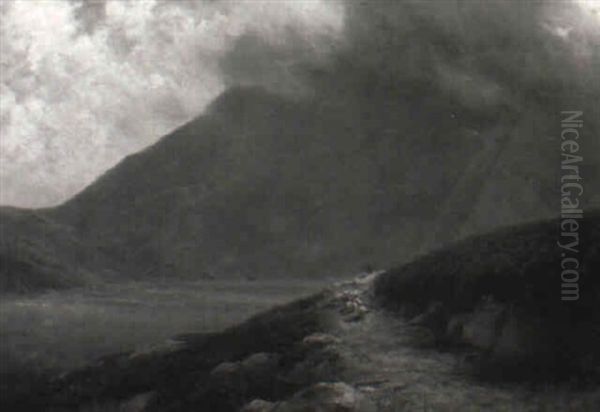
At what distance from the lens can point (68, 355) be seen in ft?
103

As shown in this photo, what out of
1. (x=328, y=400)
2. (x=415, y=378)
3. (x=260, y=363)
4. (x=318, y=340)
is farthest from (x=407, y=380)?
(x=260, y=363)

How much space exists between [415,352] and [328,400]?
375 centimetres

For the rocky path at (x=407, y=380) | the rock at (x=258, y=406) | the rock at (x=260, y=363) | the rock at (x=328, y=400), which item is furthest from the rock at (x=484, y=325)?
the rock at (x=258, y=406)

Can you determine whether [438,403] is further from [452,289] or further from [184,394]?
[184,394]

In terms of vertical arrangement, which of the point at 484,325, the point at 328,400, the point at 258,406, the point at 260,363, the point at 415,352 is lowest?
the point at 258,406

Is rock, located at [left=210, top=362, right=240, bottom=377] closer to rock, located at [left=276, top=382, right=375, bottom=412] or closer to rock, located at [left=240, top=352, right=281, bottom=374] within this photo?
rock, located at [left=240, top=352, right=281, bottom=374]

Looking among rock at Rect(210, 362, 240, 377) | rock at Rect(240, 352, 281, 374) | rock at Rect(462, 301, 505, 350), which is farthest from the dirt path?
rock at Rect(210, 362, 240, 377)

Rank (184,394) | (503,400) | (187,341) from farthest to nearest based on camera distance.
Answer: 1. (187,341)
2. (184,394)
3. (503,400)

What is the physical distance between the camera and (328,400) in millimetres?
15523

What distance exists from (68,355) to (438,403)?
19.7m

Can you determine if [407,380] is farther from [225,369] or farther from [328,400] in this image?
[225,369]

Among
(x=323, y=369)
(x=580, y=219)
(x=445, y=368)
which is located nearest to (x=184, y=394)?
(x=323, y=369)

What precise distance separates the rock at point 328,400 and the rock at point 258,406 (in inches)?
15.7

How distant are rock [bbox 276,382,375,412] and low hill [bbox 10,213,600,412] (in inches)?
1.3
